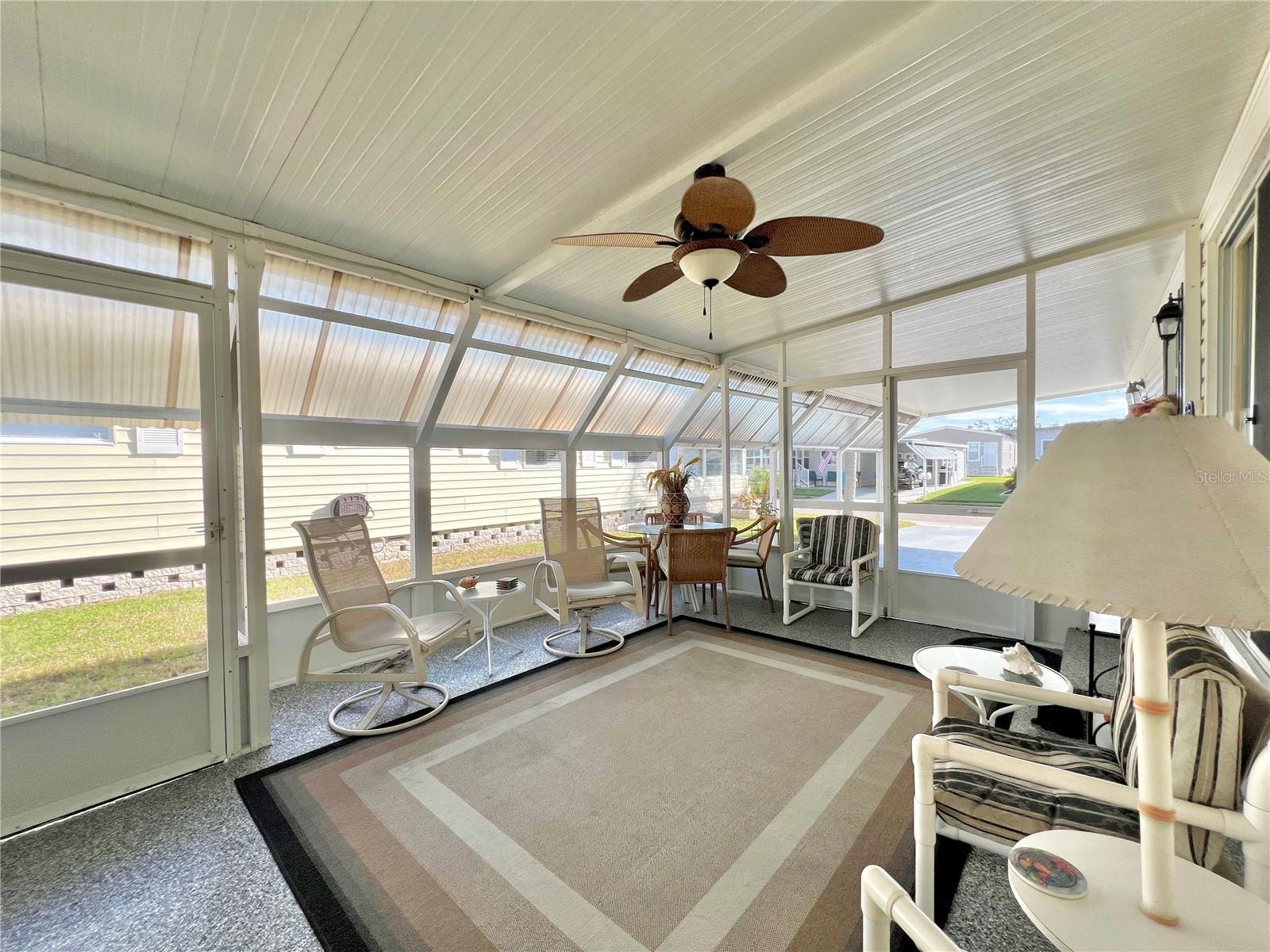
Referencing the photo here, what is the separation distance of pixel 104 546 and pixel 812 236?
3568mm

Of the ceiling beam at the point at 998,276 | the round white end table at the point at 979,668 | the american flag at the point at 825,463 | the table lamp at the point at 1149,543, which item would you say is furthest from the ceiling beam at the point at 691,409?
the table lamp at the point at 1149,543

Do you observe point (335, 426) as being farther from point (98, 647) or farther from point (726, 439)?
point (726, 439)

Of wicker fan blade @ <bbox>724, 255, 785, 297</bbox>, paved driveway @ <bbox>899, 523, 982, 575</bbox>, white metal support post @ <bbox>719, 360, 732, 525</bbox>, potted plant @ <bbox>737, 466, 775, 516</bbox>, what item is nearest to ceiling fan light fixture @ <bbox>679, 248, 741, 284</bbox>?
wicker fan blade @ <bbox>724, 255, 785, 297</bbox>

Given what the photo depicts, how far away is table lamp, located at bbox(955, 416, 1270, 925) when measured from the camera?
0.71 metres

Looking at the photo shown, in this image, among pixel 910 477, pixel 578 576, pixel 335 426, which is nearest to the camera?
pixel 335 426

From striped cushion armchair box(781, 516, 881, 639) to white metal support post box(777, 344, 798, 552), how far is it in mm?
438

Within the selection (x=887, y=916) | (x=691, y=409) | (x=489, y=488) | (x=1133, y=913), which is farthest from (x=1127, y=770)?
(x=691, y=409)

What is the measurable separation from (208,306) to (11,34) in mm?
1133

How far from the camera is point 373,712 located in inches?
111

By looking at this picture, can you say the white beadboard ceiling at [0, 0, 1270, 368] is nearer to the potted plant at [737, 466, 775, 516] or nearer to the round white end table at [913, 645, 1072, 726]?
the round white end table at [913, 645, 1072, 726]

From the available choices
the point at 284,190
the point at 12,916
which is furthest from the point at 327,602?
the point at 284,190

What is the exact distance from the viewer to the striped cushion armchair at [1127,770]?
3.83 feet

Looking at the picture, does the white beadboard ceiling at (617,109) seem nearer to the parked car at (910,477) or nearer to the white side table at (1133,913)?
the parked car at (910,477)

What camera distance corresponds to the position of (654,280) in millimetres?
2680
